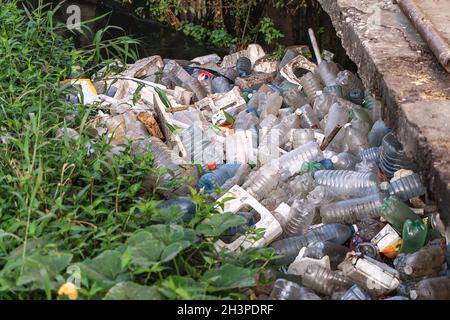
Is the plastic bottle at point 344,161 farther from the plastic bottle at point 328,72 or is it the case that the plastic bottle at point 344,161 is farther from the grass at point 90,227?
the plastic bottle at point 328,72

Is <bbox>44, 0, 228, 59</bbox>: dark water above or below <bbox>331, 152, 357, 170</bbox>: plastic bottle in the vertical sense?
below

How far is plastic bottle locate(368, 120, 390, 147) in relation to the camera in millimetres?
4793

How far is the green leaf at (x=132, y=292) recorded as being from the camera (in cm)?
256

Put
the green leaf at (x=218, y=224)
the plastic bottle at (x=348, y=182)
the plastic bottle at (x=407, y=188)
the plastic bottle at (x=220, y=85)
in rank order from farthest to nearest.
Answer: the plastic bottle at (x=220, y=85), the plastic bottle at (x=348, y=182), the plastic bottle at (x=407, y=188), the green leaf at (x=218, y=224)

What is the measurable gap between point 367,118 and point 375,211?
4.12 feet

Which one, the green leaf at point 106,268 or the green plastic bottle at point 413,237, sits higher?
the green leaf at point 106,268

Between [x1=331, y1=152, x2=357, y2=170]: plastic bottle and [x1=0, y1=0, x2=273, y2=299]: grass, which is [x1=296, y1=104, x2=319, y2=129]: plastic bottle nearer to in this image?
[x1=331, y1=152, x2=357, y2=170]: plastic bottle

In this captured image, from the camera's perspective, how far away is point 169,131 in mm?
5195

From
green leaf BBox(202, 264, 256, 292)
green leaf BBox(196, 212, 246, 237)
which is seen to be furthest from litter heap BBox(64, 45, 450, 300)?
green leaf BBox(202, 264, 256, 292)

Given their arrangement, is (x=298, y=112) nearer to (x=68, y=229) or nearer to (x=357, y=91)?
(x=357, y=91)

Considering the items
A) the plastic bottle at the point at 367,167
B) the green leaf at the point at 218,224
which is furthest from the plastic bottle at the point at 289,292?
the plastic bottle at the point at 367,167

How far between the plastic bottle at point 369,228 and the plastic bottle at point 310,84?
226cm

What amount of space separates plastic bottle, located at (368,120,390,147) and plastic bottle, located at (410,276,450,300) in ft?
5.48

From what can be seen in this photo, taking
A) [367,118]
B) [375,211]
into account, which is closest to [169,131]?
[367,118]
